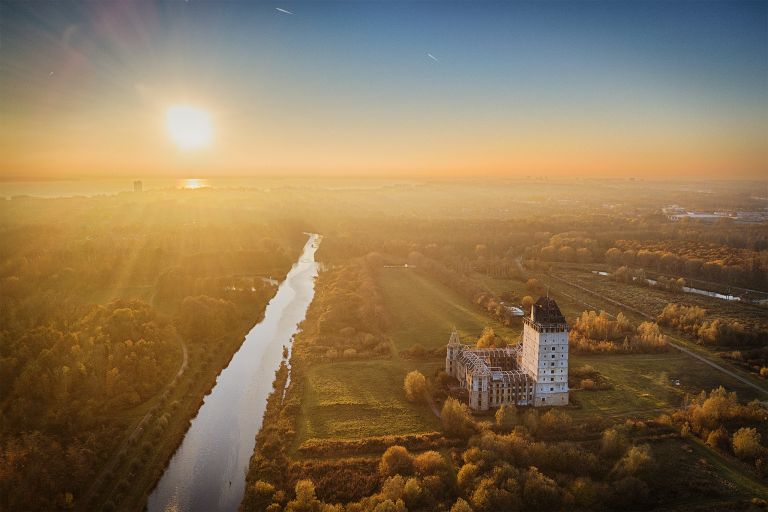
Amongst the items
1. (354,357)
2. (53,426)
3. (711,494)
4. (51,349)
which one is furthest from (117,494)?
(711,494)

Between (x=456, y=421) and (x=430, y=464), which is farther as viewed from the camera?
(x=456, y=421)

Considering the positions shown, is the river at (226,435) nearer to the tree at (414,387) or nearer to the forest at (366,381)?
the forest at (366,381)

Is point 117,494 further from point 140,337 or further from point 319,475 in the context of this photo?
point 140,337

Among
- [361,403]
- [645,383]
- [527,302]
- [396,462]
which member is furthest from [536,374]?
[527,302]

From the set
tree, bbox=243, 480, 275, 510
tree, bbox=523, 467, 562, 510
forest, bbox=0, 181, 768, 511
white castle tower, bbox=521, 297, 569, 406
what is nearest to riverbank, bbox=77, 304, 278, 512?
forest, bbox=0, 181, 768, 511

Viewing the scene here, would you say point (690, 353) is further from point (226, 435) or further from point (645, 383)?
point (226, 435)

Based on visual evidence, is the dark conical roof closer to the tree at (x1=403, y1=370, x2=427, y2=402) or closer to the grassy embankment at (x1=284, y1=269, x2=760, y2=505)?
the grassy embankment at (x1=284, y1=269, x2=760, y2=505)

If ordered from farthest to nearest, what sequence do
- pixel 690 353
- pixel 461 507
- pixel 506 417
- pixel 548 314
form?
pixel 690 353 < pixel 548 314 < pixel 506 417 < pixel 461 507

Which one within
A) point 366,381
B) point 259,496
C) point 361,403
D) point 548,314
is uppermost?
point 548,314

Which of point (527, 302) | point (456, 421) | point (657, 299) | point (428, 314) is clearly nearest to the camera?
point (456, 421)
